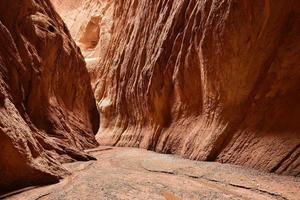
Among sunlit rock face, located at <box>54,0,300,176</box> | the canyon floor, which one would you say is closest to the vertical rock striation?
sunlit rock face, located at <box>54,0,300,176</box>

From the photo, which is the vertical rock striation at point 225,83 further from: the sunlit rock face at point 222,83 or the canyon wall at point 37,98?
the canyon wall at point 37,98

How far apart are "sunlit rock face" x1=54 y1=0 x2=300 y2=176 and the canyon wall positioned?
1.67 metres

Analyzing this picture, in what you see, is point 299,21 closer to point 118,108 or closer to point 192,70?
point 192,70

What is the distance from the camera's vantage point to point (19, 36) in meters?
4.88

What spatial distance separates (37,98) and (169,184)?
277 cm

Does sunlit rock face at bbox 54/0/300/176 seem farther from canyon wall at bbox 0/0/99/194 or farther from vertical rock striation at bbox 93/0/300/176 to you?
canyon wall at bbox 0/0/99/194

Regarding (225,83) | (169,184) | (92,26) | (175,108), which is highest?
(92,26)

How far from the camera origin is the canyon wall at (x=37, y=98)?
3098 mm

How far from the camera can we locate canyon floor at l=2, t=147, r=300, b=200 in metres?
2.74

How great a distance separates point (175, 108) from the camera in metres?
6.14

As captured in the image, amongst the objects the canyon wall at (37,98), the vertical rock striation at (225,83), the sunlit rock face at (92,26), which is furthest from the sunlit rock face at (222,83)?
the sunlit rock face at (92,26)

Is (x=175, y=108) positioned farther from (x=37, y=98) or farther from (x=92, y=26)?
(x=92, y=26)

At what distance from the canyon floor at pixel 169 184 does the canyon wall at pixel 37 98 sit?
28cm

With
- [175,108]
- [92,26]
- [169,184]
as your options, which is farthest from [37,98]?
[92,26]
